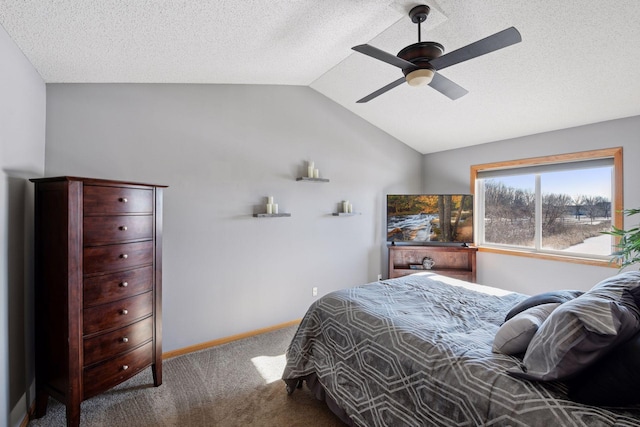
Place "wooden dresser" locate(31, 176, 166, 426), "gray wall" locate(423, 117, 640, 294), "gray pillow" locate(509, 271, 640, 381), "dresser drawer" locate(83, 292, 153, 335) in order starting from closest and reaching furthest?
1. "gray pillow" locate(509, 271, 640, 381)
2. "wooden dresser" locate(31, 176, 166, 426)
3. "dresser drawer" locate(83, 292, 153, 335)
4. "gray wall" locate(423, 117, 640, 294)

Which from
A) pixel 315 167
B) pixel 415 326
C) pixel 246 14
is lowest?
pixel 415 326

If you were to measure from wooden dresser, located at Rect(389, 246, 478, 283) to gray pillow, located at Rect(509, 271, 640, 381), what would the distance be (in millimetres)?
2856

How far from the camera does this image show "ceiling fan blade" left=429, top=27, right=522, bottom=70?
1.50 metres

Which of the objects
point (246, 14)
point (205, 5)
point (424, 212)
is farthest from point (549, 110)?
point (205, 5)

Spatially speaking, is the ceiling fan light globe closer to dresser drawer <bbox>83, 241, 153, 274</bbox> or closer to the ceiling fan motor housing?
the ceiling fan motor housing

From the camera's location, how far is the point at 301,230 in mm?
3545

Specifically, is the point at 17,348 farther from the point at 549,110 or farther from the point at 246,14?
the point at 549,110

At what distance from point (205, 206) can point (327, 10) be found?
1976mm

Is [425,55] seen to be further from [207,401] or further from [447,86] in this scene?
[207,401]

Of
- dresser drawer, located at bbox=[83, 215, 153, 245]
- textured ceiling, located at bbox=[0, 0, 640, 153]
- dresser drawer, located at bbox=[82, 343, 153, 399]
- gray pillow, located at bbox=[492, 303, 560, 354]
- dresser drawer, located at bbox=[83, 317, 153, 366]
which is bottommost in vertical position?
dresser drawer, located at bbox=[82, 343, 153, 399]

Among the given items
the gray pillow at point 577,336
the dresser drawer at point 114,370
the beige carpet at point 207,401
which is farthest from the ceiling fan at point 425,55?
the dresser drawer at point 114,370

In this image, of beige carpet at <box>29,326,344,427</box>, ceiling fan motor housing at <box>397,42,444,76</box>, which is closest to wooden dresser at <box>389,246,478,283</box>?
beige carpet at <box>29,326,344,427</box>

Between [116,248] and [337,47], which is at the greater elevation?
[337,47]

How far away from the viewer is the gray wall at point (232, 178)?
245 cm
